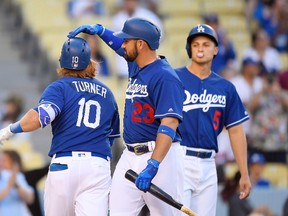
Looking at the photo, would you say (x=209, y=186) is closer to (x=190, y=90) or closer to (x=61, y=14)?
(x=190, y=90)

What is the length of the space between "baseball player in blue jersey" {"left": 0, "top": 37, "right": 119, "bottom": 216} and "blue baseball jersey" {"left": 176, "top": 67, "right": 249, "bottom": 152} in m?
1.03

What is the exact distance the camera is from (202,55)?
8844 mm

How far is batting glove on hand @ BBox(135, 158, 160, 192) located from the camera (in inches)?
291

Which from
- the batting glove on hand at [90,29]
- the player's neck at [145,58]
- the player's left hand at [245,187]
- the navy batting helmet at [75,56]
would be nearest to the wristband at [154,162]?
the player's neck at [145,58]

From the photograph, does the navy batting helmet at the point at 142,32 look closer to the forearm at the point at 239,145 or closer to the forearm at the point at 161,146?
the forearm at the point at 161,146

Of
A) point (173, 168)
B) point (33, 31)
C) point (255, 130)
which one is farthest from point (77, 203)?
point (33, 31)

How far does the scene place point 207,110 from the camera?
880cm

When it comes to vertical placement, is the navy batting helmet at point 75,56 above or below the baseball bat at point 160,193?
above

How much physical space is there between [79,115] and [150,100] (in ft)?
1.86

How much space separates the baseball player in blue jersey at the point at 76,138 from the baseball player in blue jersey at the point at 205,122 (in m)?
1.02

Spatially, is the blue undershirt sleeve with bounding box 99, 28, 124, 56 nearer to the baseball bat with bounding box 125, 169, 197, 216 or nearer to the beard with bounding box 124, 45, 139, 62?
the beard with bounding box 124, 45, 139, 62

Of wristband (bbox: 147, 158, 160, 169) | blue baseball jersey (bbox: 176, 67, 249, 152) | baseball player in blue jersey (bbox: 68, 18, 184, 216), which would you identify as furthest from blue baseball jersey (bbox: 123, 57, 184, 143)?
blue baseball jersey (bbox: 176, 67, 249, 152)

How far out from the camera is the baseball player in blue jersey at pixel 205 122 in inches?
343

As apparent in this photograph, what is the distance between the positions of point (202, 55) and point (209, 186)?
1152 mm
